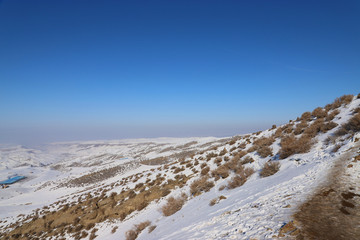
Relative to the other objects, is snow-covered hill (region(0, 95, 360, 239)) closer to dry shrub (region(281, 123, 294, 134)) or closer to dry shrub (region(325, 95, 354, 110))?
dry shrub (region(325, 95, 354, 110))

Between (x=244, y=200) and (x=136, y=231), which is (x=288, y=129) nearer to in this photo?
(x=244, y=200)

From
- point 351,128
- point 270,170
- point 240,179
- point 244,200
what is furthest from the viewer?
point 240,179

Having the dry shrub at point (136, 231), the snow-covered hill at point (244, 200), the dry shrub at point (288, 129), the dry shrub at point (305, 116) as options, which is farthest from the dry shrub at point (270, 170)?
the dry shrub at point (305, 116)

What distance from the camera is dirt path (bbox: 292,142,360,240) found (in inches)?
100

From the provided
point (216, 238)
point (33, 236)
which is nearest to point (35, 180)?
point (33, 236)

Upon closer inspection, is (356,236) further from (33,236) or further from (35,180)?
(35,180)

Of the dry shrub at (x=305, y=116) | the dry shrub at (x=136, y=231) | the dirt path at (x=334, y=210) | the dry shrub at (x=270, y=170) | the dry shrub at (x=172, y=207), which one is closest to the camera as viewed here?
the dirt path at (x=334, y=210)

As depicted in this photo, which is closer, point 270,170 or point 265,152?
point 270,170

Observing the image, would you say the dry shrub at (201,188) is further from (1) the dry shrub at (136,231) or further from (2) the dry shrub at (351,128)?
(2) the dry shrub at (351,128)

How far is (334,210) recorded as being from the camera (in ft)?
9.91

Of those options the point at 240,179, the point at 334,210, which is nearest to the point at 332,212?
the point at 334,210

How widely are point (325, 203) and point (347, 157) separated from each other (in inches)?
112

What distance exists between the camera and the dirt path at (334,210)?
254 cm

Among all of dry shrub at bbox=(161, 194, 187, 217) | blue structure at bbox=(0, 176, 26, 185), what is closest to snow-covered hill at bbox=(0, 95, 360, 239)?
dry shrub at bbox=(161, 194, 187, 217)
